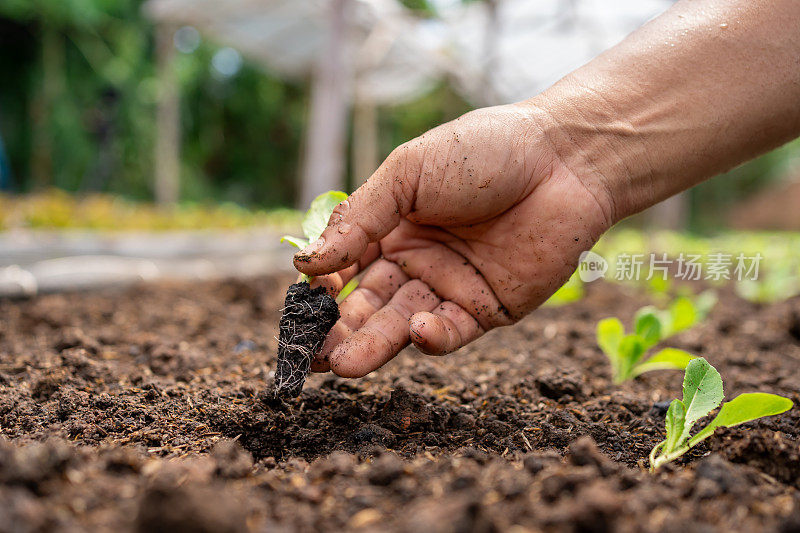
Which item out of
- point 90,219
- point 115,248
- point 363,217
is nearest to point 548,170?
point 363,217

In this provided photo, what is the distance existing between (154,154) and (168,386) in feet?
41.6

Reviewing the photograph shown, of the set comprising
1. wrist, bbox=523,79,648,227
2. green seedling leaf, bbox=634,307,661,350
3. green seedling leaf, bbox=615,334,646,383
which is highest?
wrist, bbox=523,79,648,227

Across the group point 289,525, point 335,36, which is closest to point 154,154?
point 335,36

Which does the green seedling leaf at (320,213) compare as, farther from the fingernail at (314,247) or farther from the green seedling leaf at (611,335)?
the green seedling leaf at (611,335)

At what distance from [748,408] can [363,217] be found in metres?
0.98

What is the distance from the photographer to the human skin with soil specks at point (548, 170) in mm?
1512

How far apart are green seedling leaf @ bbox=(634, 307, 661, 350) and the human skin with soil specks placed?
40 centimetres

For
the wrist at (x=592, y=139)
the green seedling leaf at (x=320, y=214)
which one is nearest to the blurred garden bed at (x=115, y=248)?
the green seedling leaf at (x=320, y=214)

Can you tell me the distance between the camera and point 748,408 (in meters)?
1.23

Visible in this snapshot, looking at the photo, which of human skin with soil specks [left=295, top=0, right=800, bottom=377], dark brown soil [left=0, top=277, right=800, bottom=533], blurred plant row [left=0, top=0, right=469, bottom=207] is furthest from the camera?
blurred plant row [left=0, top=0, right=469, bottom=207]

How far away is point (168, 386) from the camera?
1597mm

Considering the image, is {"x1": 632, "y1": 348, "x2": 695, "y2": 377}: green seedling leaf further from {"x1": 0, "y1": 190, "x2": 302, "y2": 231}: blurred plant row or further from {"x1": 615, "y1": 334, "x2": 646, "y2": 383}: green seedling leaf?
{"x1": 0, "y1": 190, "x2": 302, "y2": 231}: blurred plant row

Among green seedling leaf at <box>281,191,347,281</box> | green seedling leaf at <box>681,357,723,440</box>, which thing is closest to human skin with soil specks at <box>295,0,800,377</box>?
green seedling leaf at <box>281,191,347,281</box>

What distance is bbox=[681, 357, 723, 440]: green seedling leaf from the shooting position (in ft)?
4.15
